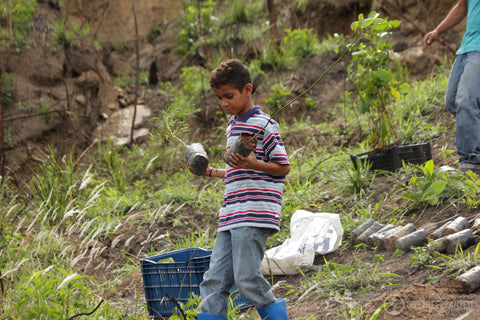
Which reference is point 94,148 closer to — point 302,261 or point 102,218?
point 102,218

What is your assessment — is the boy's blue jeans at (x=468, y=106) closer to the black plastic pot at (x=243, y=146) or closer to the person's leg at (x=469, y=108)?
the person's leg at (x=469, y=108)

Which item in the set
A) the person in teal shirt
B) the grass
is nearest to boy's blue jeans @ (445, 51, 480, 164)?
the person in teal shirt

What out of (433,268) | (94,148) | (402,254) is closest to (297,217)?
(402,254)

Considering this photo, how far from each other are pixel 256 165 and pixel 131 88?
312 inches

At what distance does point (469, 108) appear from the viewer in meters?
3.83

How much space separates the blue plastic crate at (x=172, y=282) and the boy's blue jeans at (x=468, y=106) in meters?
2.06

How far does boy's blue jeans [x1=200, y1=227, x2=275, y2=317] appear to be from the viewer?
236cm

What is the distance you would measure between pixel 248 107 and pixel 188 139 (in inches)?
175

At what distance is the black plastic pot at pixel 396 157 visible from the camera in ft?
15.4

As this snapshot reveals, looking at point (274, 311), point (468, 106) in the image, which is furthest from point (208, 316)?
point (468, 106)

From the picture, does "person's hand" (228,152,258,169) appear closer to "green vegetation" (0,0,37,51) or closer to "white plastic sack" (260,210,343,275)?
"white plastic sack" (260,210,343,275)

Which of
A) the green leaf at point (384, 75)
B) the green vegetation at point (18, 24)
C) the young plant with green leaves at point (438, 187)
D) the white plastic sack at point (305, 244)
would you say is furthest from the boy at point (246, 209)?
the green vegetation at point (18, 24)

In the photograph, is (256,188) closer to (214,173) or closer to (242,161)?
(242,161)

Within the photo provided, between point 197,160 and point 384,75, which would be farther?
point 384,75
